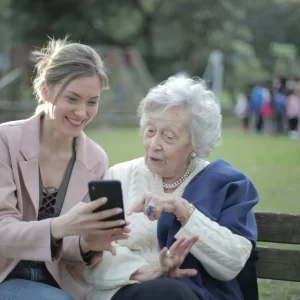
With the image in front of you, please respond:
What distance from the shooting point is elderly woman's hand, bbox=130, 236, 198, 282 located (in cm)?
338

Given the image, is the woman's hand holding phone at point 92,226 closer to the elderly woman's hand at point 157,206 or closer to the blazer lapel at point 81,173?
the elderly woman's hand at point 157,206

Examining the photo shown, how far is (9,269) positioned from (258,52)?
5221 cm

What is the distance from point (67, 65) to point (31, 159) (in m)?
0.50

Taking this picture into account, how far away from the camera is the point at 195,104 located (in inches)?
149

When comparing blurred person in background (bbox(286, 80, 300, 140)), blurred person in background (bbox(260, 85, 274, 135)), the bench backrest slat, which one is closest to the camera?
the bench backrest slat

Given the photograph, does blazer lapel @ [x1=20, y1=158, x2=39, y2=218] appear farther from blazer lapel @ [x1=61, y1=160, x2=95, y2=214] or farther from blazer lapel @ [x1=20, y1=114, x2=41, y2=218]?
blazer lapel @ [x1=61, y1=160, x2=95, y2=214]

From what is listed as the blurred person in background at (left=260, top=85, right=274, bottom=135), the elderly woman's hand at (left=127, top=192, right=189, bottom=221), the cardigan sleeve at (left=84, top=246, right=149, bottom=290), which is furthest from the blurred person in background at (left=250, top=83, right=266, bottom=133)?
the elderly woman's hand at (left=127, top=192, right=189, bottom=221)

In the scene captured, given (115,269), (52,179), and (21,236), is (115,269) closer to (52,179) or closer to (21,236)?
(21,236)

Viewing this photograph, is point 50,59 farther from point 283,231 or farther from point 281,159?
point 281,159

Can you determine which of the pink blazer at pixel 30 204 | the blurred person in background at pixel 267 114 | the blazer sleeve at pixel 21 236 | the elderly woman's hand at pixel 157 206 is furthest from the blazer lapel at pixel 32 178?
the blurred person in background at pixel 267 114

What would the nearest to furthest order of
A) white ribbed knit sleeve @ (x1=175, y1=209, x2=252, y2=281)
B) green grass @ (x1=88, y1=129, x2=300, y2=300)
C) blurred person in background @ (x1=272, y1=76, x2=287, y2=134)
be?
white ribbed knit sleeve @ (x1=175, y1=209, x2=252, y2=281), green grass @ (x1=88, y1=129, x2=300, y2=300), blurred person in background @ (x1=272, y1=76, x2=287, y2=134)

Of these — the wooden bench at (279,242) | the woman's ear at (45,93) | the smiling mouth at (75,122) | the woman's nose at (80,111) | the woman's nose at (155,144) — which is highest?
the woman's ear at (45,93)

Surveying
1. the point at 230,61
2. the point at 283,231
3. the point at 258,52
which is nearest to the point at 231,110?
the point at 230,61

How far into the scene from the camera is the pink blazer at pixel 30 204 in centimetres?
348
